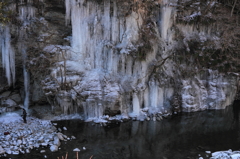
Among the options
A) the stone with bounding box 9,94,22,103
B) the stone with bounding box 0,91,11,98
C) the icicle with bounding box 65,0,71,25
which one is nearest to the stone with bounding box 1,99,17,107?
the stone with bounding box 9,94,22,103

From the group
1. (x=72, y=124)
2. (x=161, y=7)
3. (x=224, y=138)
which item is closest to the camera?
(x=224, y=138)

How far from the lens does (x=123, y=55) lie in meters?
14.2

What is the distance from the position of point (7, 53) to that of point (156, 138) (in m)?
10.1

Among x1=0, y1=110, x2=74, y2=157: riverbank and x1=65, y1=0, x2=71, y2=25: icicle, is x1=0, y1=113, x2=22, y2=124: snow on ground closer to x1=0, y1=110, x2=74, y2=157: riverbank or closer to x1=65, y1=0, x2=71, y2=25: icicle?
x1=0, y1=110, x2=74, y2=157: riverbank

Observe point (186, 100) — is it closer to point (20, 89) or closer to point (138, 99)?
point (138, 99)

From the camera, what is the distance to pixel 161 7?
15336mm

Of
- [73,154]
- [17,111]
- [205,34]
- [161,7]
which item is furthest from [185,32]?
[17,111]

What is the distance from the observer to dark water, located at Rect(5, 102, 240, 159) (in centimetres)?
994

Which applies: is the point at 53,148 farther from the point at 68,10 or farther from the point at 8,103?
the point at 68,10

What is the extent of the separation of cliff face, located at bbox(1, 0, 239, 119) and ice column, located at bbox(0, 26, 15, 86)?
2.2 inches

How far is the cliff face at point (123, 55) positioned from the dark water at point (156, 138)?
4.38 ft

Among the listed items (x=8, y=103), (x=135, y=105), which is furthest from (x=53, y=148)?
(x=135, y=105)

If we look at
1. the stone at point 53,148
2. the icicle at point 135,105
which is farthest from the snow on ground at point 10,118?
the icicle at point 135,105

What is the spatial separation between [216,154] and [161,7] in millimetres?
10180
